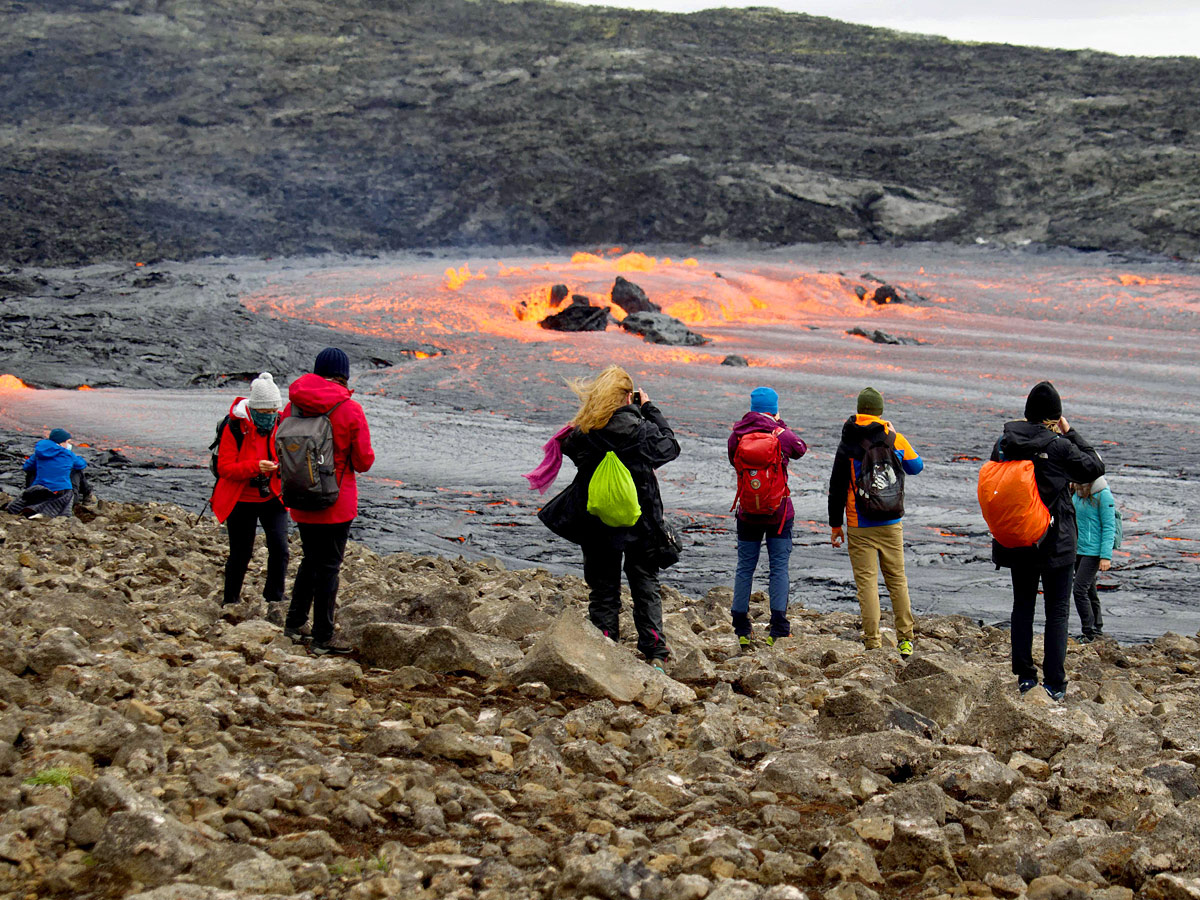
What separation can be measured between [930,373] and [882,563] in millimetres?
20728

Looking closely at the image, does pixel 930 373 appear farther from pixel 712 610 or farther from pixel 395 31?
pixel 395 31

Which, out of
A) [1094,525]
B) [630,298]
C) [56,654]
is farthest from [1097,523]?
[630,298]

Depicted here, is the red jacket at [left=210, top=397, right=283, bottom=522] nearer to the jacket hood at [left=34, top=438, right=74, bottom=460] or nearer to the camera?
the camera

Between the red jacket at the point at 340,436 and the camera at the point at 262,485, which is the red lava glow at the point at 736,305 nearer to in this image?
the camera at the point at 262,485

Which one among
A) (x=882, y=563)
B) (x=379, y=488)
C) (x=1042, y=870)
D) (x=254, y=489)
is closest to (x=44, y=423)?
(x=379, y=488)

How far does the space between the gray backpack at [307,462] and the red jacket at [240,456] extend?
103 cm

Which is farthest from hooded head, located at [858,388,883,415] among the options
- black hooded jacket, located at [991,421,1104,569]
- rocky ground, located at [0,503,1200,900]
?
rocky ground, located at [0,503,1200,900]

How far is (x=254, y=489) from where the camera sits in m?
6.40

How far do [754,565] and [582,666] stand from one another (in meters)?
2.18

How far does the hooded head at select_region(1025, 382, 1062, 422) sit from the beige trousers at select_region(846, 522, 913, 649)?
1267 millimetres

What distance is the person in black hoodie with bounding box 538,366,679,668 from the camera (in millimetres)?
5570

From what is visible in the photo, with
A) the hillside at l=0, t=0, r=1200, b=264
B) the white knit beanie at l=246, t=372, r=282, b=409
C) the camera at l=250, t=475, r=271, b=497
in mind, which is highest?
the hillside at l=0, t=0, r=1200, b=264

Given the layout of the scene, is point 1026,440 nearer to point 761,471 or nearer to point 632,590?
point 761,471

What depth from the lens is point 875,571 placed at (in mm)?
6781
